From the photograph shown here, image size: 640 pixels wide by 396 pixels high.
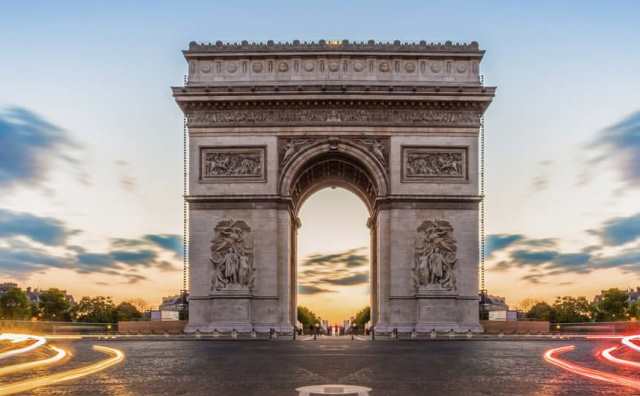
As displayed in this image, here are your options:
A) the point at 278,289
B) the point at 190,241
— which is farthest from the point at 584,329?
the point at 190,241

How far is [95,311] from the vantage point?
374 feet

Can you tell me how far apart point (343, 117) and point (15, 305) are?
72738mm

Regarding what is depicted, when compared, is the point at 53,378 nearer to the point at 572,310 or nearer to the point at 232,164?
the point at 232,164

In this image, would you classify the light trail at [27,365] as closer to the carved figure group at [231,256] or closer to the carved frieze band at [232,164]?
the carved figure group at [231,256]

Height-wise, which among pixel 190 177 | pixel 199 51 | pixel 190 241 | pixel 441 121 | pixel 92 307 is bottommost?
pixel 92 307

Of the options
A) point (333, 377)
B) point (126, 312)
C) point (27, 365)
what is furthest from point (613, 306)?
point (27, 365)

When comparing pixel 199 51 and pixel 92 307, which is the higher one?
pixel 199 51

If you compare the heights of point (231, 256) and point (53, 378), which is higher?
point (231, 256)

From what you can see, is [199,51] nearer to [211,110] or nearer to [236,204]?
[211,110]

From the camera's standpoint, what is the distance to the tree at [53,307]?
107312mm

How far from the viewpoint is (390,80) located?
43.0 meters

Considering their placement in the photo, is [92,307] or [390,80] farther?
[92,307]

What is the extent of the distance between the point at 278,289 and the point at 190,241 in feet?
16.9

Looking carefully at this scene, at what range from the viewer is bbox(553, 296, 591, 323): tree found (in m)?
114
